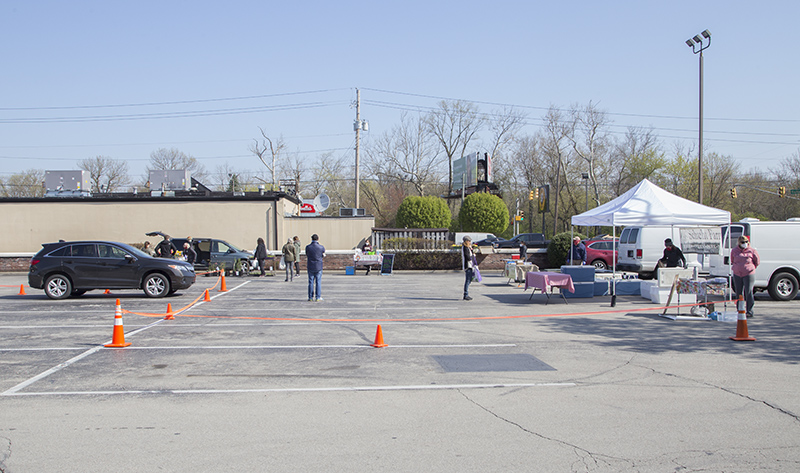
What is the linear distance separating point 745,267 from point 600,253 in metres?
16.0

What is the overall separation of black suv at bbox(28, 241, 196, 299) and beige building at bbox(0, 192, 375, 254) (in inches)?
613

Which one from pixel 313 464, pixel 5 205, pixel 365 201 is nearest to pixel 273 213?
pixel 5 205

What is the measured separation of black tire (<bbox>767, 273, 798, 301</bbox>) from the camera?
15852mm

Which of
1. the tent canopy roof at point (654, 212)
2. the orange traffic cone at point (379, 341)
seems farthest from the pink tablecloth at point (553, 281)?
the orange traffic cone at point (379, 341)

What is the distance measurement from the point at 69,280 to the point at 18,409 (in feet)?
37.3

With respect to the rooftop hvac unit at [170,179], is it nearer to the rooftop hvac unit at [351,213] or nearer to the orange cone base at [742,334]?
the rooftop hvac unit at [351,213]

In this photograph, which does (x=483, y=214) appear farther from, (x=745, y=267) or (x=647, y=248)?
(x=745, y=267)

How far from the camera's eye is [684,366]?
834 cm

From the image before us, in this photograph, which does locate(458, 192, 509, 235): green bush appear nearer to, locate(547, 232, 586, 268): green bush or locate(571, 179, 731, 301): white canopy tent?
locate(547, 232, 586, 268): green bush

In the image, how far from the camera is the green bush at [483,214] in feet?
176

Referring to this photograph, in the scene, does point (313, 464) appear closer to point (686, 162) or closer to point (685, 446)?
point (685, 446)

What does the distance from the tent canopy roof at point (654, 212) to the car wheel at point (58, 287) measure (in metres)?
15.2

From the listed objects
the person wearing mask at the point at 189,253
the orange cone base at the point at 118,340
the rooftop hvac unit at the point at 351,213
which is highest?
the rooftop hvac unit at the point at 351,213

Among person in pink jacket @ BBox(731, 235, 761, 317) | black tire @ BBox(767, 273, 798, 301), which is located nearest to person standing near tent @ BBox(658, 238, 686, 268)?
black tire @ BBox(767, 273, 798, 301)
